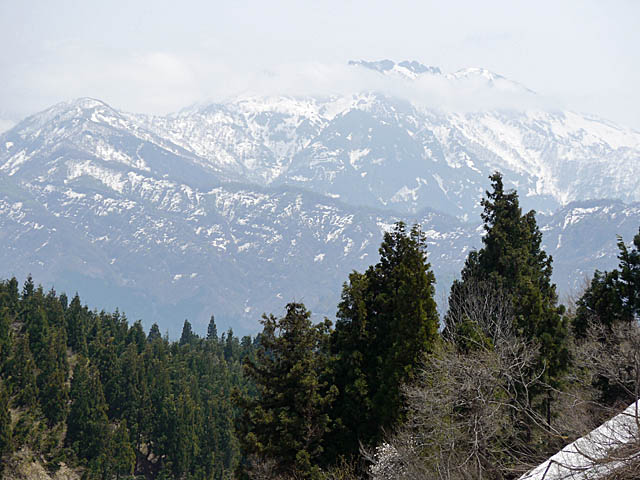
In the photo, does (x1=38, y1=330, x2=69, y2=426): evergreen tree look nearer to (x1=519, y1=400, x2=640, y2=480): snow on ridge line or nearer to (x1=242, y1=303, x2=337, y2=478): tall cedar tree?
(x1=242, y1=303, x2=337, y2=478): tall cedar tree

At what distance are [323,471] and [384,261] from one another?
35.7ft

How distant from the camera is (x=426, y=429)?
26953mm

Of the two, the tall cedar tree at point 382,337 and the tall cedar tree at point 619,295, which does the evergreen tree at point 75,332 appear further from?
the tall cedar tree at point 619,295

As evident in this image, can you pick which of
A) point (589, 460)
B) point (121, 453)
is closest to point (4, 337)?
point (121, 453)

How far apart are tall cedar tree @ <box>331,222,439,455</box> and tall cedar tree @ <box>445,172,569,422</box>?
5.49 metres

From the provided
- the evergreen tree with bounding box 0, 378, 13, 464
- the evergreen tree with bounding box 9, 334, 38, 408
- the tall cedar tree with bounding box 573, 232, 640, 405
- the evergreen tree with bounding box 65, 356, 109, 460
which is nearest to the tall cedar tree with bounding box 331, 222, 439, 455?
the tall cedar tree with bounding box 573, 232, 640, 405

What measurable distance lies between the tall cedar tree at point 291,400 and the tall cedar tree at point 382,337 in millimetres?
1087

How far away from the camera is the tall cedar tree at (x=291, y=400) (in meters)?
32.7

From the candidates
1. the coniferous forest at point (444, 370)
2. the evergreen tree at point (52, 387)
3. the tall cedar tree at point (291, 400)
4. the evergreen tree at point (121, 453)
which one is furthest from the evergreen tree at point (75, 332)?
the tall cedar tree at point (291, 400)

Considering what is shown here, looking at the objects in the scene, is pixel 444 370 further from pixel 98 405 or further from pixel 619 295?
pixel 98 405

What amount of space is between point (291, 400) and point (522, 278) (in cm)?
1510

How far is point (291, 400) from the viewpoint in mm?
33875

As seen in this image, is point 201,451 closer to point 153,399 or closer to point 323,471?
point 153,399

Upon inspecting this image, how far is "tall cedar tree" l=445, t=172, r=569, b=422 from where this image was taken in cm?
3291
